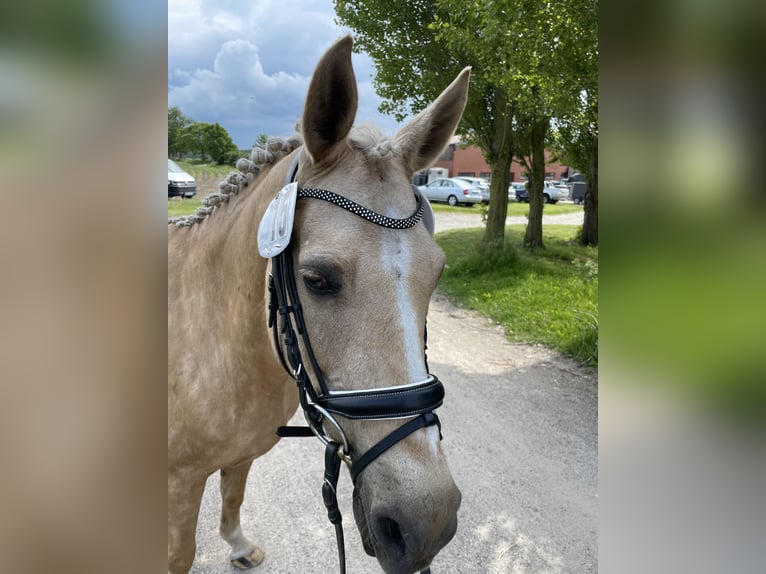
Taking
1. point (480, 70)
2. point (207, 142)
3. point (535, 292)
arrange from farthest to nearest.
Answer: point (480, 70), point (535, 292), point (207, 142)

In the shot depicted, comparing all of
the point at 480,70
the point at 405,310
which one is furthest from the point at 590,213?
the point at 405,310

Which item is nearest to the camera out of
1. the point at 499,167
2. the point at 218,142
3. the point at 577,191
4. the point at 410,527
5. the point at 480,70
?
the point at 410,527

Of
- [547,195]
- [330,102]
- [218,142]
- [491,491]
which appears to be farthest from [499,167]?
[547,195]

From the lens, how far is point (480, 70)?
1020cm

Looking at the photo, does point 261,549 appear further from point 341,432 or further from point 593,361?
point 593,361

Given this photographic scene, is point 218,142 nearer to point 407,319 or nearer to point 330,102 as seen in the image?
point 330,102

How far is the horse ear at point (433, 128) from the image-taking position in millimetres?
1679

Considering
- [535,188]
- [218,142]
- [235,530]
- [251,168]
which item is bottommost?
[235,530]

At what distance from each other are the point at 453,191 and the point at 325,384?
86.2 feet

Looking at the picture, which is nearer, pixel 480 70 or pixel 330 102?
pixel 330 102

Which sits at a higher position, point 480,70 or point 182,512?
point 480,70
